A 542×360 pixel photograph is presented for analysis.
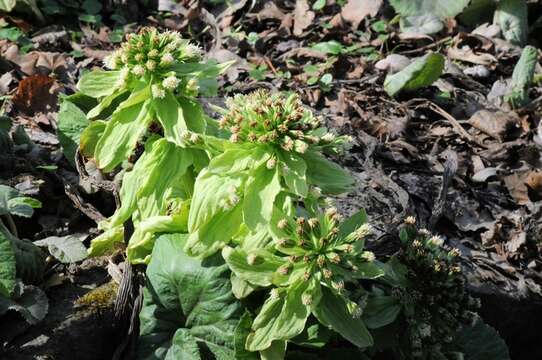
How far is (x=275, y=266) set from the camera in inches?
68.2

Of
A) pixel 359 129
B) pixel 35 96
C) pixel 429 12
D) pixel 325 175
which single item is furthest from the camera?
pixel 429 12

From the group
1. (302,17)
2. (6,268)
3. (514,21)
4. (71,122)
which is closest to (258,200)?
(6,268)

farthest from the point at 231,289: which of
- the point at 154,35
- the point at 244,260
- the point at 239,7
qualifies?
the point at 239,7

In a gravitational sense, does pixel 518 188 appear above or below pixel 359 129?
below

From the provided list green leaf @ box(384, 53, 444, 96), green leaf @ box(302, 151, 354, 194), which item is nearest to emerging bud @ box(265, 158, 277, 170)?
green leaf @ box(302, 151, 354, 194)

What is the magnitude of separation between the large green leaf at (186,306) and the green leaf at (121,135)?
0.27 metres

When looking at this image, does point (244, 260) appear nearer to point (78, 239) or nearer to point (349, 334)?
point (349, 334)

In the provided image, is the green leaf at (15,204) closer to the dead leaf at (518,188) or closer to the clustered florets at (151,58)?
the clustered florets at (151,58)

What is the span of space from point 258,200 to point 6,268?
2.33 feet

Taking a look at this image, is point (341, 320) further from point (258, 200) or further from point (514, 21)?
point (514, 21)

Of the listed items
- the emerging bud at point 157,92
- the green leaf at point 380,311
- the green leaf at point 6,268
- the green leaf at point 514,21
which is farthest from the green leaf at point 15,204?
the green leaf at point 514,21

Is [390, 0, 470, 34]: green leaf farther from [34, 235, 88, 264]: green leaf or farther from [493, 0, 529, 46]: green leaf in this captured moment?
[34, 235, 88, 264]: green leaf

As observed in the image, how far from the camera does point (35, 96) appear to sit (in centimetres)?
295

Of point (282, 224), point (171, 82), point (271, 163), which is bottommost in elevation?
point (282, 224)
